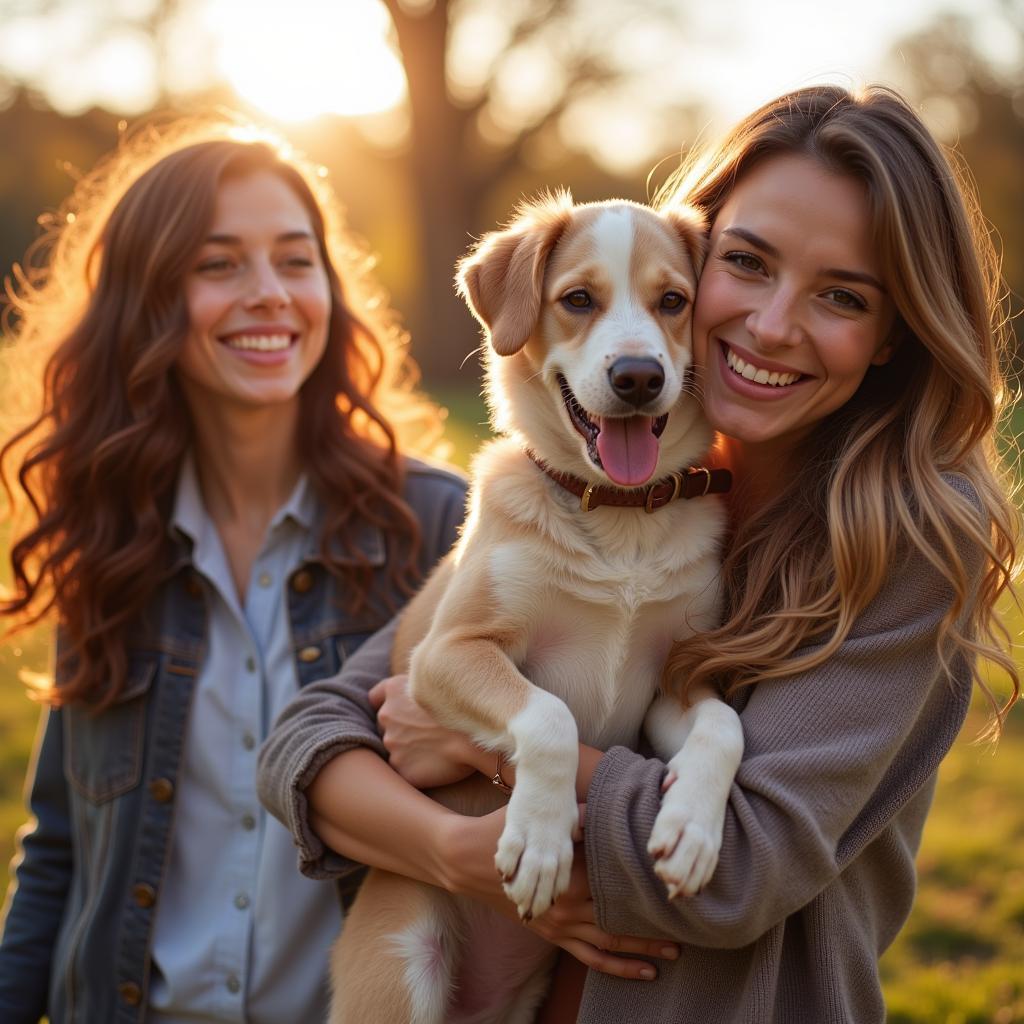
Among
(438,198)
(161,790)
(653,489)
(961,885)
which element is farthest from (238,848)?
(438,198)

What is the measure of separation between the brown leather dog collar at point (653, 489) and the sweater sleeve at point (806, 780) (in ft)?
1.71

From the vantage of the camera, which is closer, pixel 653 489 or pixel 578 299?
pixel 653 489

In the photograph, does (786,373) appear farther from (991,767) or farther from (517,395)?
(991,767)

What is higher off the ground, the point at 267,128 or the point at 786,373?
the point at 267,128

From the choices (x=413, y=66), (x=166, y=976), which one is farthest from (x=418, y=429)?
(x=413, y=66)

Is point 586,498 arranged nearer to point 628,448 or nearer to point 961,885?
point 628,448

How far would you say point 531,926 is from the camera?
2.10 meters

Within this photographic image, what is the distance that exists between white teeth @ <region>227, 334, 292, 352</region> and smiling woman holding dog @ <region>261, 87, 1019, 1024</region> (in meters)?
0.84

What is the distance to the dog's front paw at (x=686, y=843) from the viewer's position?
183 centimetres

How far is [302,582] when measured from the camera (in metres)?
3.02

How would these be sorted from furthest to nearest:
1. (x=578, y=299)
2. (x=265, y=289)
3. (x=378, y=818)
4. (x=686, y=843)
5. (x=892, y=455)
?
1. (x=265, y=289)
2. (x=578, y=299)
3. (x=378, y=818)
4. (x=892, y=455)
5. (x=686, y=843)

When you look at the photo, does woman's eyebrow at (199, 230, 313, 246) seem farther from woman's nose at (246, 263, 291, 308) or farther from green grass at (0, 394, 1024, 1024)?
green grass at (0, 394, 1024, 1024)

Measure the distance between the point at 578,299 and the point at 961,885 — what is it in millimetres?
2853

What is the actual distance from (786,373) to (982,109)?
19.0 meters
